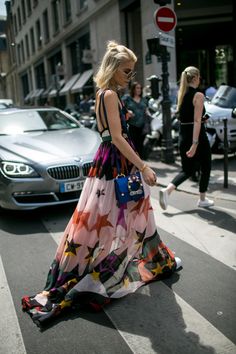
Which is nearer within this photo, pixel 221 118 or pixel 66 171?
pixel 66 171

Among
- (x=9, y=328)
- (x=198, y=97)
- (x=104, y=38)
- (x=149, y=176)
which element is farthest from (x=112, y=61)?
(x=104, y=38)

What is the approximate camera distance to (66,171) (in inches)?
197

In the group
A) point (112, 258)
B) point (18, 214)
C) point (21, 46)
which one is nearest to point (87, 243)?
point (112, 258)

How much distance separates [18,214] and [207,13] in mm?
17026

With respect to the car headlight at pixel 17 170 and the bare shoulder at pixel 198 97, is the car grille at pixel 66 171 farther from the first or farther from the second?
the bare shoulder at pixel 198 97

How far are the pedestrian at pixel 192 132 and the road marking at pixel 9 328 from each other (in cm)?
226

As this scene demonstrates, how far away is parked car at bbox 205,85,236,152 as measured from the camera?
8.27 metres

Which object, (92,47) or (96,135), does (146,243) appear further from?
(92,47)

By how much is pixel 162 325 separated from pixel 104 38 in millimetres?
19873

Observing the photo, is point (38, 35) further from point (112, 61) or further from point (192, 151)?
point (112, 61)

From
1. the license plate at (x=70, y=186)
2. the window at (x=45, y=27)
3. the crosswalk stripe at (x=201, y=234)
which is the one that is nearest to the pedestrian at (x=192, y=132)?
the crosswalk stripe at (x=201, y=234)

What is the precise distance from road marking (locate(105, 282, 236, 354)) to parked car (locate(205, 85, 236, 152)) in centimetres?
570

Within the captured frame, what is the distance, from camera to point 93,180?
295 centimetres

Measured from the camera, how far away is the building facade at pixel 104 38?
58.1 ft
